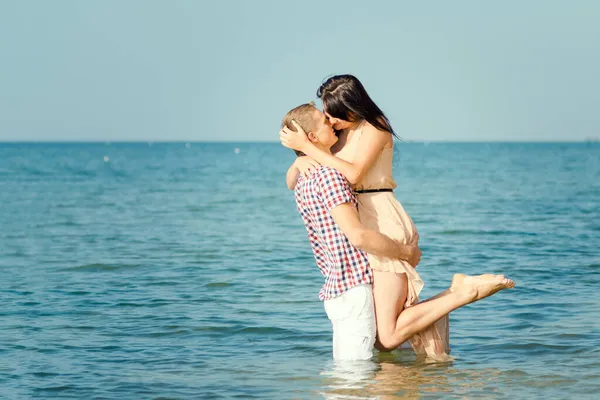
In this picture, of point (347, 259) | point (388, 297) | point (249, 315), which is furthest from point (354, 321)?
point (249, 315)

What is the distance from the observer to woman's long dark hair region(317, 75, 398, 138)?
6430 mm

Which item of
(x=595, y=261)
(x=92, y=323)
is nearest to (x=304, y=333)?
(x=92, y=323)

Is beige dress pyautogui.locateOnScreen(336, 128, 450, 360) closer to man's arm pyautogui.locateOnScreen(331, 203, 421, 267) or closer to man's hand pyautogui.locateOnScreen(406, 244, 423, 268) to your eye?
man's hand pyautogui.locateOnScreen(406, 244, 423, 268)

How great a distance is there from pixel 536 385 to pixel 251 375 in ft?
6.80

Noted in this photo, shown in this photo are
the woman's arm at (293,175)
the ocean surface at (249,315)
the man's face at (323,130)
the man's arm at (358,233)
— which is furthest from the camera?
the ocean surface at (249,315)

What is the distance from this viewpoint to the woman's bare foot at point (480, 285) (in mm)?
6629

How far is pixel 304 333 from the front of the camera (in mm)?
8930

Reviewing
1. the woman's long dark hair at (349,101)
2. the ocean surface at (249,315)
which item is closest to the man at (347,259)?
the woman's long dark hair at (349,101)

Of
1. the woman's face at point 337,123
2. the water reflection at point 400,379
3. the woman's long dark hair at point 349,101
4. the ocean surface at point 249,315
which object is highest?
the woman's long dark hair at point 349,101

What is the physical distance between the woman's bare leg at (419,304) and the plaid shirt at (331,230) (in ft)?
0.52

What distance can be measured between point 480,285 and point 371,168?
110 centimetres

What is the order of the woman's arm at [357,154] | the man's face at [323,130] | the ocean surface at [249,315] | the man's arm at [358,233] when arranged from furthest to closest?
the ocean surface at [249,315]
the man's face at [323,130]
the woman's arm at [357,154]
the man's arm at [358,233]

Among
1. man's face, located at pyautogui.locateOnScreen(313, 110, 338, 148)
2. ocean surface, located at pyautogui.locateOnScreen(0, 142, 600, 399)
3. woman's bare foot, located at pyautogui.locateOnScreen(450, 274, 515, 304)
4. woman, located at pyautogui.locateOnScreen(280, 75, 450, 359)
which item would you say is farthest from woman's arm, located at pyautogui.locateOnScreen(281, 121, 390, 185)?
woman's bare foot, located at pyautogui.locateOnScreen(450, 274, 515, 304)

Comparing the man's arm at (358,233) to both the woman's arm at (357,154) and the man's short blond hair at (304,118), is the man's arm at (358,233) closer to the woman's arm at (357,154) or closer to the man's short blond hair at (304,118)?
the woman's arm at (357,154)
